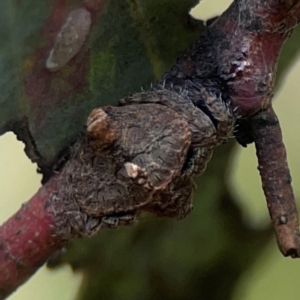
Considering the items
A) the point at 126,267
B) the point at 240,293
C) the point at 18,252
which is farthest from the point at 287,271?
the point at 18,252

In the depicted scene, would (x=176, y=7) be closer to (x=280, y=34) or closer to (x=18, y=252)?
(x=280, y=34)

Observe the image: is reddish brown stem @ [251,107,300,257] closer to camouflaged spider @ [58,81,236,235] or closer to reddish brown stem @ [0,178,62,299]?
camouflaged spider @ [58,81,236,235]

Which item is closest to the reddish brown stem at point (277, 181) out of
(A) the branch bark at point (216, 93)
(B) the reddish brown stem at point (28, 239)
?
(A) the branch bark at point (216, 93)

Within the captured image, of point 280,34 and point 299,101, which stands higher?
point 280,34

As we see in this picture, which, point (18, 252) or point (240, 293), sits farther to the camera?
point (240, 293)

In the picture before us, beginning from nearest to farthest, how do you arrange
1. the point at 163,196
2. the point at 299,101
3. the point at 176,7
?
the point at 163,196 < the point at 176,7 < the point at 299,101

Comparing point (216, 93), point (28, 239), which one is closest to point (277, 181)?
point (216, 93)

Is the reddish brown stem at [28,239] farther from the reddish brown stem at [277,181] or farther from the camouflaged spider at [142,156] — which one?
the reddish brown stem at [277,181]

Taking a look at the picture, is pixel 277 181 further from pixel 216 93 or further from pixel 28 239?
pixel 28 239
